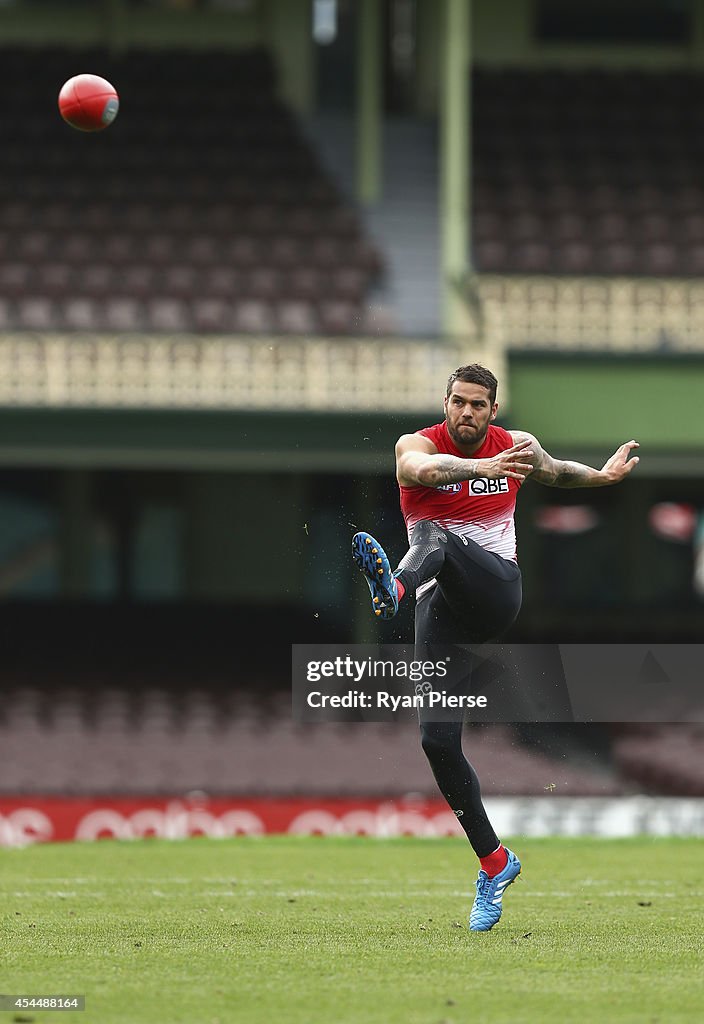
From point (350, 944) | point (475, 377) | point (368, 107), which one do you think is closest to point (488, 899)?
point (350, 944)

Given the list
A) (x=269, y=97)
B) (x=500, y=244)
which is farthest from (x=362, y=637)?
(x=269, y=97)

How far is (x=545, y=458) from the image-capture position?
845 centimetres

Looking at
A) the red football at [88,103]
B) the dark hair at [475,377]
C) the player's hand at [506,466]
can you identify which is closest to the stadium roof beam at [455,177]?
the red football at [88,103]

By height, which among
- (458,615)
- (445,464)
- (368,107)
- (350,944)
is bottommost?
(350,944)

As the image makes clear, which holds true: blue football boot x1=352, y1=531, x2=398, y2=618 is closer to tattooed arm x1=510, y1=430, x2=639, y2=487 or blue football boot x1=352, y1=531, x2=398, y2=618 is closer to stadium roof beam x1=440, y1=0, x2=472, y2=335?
tattooed arm x1=510, y1=430, x2=639, y2=487

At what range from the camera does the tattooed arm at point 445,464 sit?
7.81m

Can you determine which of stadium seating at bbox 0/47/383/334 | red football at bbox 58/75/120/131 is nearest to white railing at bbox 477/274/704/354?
stadium seating at bbox 0/47/383/334

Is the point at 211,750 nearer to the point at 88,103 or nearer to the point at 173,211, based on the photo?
the point at 173,211

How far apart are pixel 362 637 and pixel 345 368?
12.1 feet

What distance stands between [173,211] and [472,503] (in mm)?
15987

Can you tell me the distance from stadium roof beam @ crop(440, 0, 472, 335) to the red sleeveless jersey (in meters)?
12.6

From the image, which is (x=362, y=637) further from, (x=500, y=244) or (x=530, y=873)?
(x=530, y=873)

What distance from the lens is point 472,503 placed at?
8.52 m

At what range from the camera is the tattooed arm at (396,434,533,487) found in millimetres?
7812
